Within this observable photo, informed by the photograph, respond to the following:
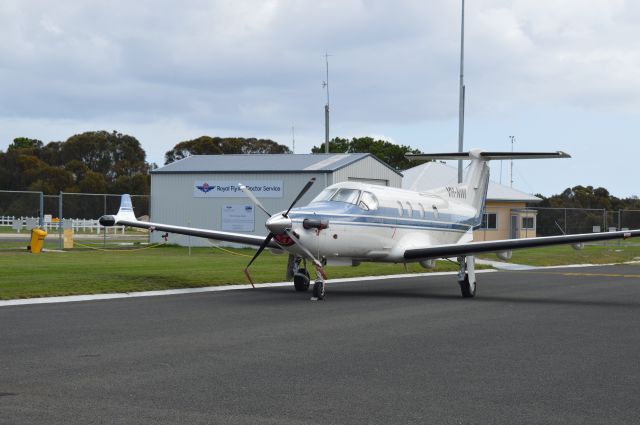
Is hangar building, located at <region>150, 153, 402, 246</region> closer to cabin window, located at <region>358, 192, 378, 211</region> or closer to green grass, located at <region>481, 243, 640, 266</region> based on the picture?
green grass, located at <region>481, 243, 640, 266</region>

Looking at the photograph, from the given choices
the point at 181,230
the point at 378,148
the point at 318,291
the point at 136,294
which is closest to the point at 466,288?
the point at 318,291

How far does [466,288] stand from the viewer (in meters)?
23.2

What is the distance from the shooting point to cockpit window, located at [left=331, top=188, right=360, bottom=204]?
23.2 metres

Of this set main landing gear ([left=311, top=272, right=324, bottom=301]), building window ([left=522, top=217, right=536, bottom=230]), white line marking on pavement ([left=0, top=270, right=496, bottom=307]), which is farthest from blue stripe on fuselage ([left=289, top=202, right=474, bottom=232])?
building window ([left=522, top=217, right=536, bottom=230])

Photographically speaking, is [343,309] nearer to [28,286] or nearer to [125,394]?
[28,286]

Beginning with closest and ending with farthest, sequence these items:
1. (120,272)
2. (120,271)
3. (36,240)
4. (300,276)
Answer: (300,276) → (120,272) → (120,271) → (36,240)

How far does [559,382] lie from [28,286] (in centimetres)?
1497

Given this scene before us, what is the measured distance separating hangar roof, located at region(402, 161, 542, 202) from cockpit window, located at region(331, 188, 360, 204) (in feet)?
156

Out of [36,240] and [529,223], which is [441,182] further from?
[36,240]

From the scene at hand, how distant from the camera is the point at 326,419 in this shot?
8391 mm

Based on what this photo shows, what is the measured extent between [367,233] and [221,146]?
89.6 m

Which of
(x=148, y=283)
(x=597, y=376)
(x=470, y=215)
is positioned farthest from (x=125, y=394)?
(x=470, y=215)

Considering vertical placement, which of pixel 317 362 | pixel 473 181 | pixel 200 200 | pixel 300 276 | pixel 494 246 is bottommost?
pixel 317 362

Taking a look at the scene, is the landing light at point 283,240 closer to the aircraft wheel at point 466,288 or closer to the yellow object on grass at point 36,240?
the aircraft wheel at point 466,288
